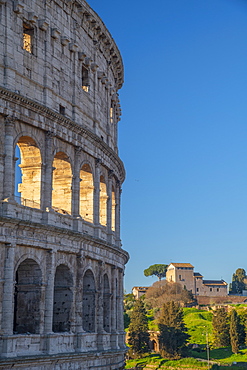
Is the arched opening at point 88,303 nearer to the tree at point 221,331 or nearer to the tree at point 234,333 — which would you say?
the tree at point 234,333

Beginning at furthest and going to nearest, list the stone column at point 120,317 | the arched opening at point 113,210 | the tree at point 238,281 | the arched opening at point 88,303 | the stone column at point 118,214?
the tree at point 238,281 → the arched opening at point 113,210 → the stone column at point 118,214 → the stone column at point 120,317 → the arched opening at point 88,303

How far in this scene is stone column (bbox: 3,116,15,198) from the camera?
2252cm

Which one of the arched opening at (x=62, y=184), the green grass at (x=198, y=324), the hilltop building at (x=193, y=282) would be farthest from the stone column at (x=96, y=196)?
the hilltop building at (x=193, y=282)

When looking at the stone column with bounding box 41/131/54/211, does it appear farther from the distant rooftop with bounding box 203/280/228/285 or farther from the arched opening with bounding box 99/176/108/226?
the distant rooftop with bounding box 203/280/228/285

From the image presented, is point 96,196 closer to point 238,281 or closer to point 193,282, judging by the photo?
point 193,282

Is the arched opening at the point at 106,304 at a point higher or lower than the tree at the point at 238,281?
lower

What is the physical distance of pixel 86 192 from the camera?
29328 millimetres

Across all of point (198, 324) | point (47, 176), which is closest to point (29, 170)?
point (47, 176)

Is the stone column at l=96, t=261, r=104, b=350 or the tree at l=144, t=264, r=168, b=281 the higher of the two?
the tree at l=144, t=264, r=168, b=281

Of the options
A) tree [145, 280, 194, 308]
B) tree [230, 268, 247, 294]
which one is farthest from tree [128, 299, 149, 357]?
tree [230, 268, 247, 294]

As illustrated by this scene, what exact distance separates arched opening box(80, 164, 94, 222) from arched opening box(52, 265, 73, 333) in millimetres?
3590

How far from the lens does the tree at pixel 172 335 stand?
235ft

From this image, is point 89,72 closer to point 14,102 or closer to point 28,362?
point 14,102

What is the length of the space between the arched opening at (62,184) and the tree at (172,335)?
158 ft
